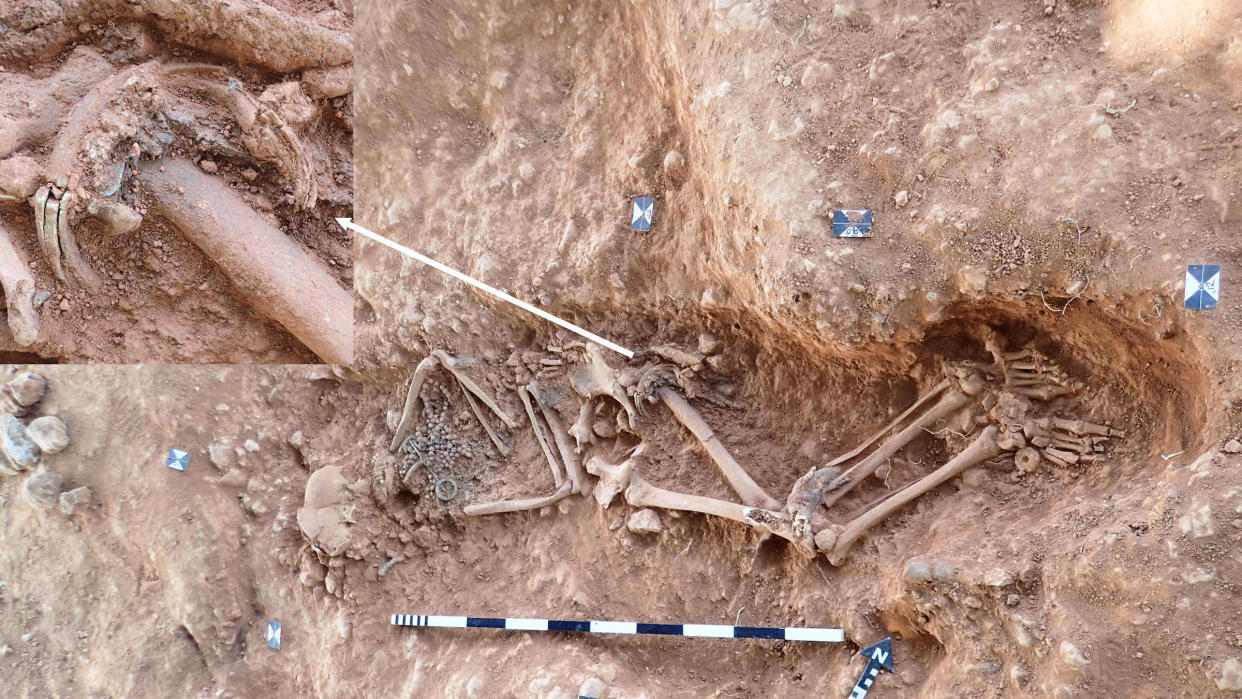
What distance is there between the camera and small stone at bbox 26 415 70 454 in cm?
425

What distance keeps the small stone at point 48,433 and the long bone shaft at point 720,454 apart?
3.11 m

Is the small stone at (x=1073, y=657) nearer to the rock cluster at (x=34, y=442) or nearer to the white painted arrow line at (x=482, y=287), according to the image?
the white painted arrow line at (x=482, y=287)

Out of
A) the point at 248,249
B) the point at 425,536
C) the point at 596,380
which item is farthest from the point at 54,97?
the point at 596,380

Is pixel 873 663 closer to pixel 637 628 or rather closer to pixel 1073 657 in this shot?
pixel 1073 657

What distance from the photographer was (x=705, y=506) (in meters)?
3.26

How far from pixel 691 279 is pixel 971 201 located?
114 centimetres

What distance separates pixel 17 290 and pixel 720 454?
2959 millimetres

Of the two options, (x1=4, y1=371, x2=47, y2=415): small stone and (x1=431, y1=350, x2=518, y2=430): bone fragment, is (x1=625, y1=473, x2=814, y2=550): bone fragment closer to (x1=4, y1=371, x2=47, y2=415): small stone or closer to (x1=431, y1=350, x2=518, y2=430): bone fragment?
(x1=431, y1=350, x2=518, y2=430): bone fragment

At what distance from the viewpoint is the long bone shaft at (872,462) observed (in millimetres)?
3062

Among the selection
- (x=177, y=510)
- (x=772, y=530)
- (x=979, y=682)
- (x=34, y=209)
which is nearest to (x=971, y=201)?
(x=772, y=530)

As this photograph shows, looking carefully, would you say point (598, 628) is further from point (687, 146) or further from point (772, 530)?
point (687, 146)

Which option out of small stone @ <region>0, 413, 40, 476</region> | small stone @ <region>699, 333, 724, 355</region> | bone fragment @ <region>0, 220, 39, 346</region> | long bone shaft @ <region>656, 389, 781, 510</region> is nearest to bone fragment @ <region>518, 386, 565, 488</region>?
long bone shaft @ <region>656, 389, 781, 510</region>

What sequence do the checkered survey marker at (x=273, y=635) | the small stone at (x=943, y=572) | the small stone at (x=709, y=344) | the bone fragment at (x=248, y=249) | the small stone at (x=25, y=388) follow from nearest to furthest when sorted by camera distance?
the small stone at (x=943, y=572), the small stone at (x=709, y=344), the bone fragment at (x=248, y=249), the checkered survey marker at (x=273, y=635), the small stone at (x=25, y=388)

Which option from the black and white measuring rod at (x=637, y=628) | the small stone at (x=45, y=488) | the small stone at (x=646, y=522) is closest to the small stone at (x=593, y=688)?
the black and white measuring rod at (x=637, y=628)
